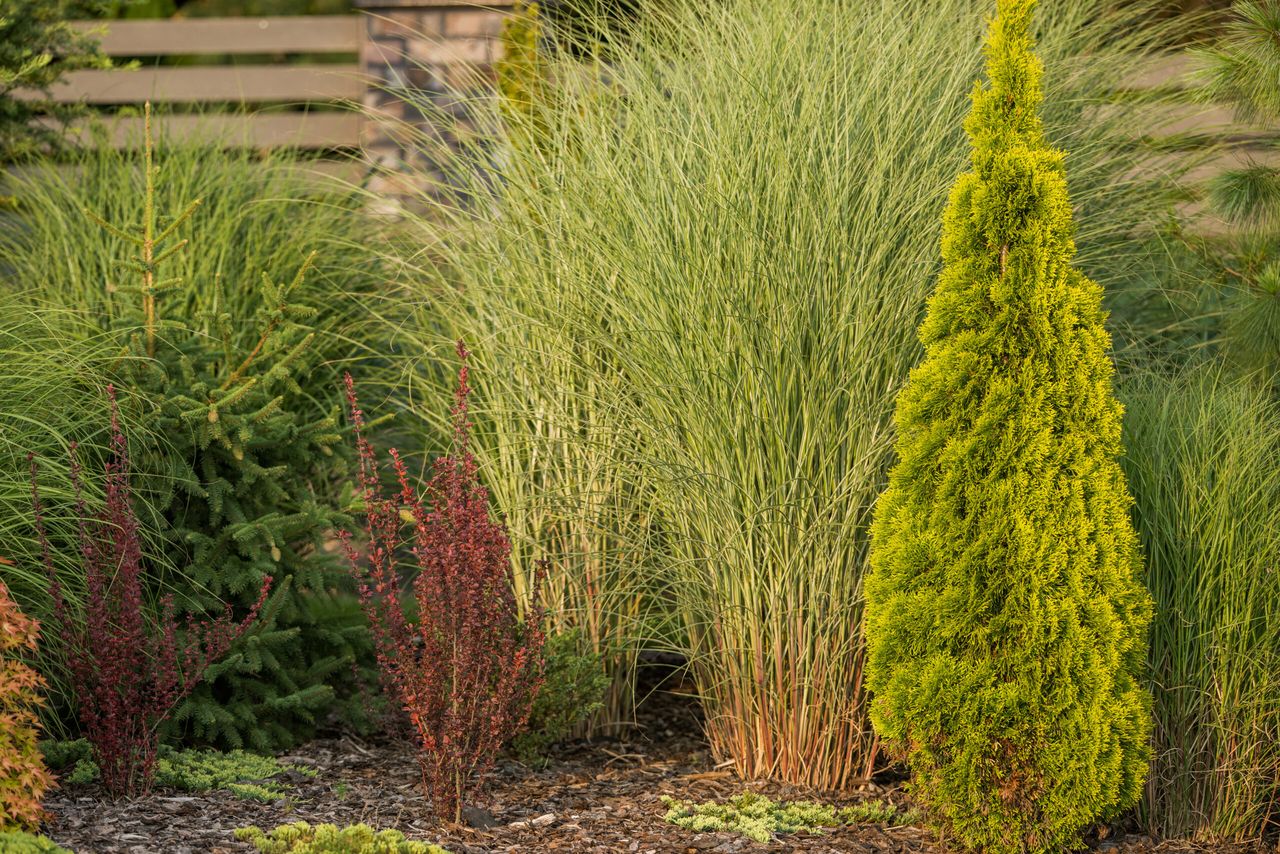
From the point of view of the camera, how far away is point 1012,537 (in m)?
3.62

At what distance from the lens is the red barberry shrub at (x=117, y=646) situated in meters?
3.83

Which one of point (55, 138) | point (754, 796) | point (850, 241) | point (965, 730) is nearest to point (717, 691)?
point (754, 796)

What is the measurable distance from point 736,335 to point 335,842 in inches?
74.2

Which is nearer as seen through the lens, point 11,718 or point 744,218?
point 11,718

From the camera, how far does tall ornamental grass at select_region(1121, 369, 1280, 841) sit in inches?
153

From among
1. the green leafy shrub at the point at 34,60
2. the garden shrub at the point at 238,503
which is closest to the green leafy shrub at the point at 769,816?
the garden shrub at the point at 238,503

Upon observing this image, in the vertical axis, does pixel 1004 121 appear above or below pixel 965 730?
above

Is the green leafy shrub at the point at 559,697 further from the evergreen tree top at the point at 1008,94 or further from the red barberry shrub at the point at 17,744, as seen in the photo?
the evergreen tree top at the point at 1008,94

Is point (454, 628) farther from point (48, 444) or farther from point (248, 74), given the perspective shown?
point (248, 74)

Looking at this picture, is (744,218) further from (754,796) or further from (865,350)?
(754,796)

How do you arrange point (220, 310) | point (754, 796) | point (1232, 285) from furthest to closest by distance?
point (220, 310)
point (1232, 285)
point (754, 796)

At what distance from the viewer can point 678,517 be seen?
420 cm

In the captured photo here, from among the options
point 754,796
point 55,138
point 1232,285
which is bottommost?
point 754,796

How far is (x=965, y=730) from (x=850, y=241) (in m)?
1.54
